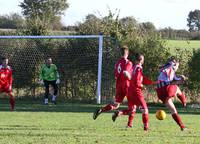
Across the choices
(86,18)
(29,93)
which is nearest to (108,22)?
(86,18)

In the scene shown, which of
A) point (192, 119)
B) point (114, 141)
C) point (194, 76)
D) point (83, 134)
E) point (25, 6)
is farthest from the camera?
point (25, 6)

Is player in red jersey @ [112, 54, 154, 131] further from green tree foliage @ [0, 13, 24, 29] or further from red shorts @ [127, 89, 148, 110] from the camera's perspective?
green tree foliage @ [0, 13, 24, 29]

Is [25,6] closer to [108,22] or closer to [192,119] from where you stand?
[108,22]

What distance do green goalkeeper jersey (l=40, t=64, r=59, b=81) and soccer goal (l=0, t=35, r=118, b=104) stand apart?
1.57m

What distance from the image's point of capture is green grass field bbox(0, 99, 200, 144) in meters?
11.6

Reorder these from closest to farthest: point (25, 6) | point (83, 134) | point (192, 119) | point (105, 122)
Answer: point (83, 134) → point (105, 122) → point (192, 119) → point (25, 6)

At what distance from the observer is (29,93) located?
26328mm

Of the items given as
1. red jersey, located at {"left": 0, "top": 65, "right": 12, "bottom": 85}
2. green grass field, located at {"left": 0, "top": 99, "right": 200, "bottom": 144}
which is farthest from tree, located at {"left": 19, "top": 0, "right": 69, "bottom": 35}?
green grass field, located at {"left": 0, "top": 99, "right": 200, "bottom": 144}

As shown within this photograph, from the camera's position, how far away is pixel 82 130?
13.6 meters

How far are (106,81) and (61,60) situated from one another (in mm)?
2456

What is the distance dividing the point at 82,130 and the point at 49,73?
11.2m

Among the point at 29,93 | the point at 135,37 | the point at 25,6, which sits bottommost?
the point at 29,93

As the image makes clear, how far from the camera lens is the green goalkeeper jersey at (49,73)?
24.5 meters

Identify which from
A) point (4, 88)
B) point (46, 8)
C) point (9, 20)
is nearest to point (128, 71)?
point (4, 88)
